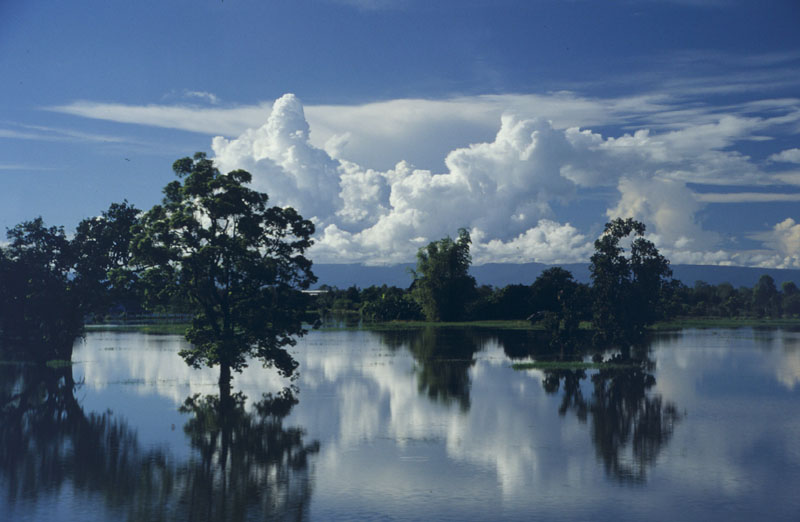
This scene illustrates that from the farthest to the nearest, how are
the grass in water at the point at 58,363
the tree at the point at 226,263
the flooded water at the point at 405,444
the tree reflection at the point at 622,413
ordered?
the grass in water at the point at 58,363 < the tree at the point at 226,263 < the tree reflection at the point at 622,413 < the flooded water at the point at 405,444

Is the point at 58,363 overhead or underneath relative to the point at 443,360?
underneath

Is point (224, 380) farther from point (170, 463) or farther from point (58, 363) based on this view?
point (58, 363)

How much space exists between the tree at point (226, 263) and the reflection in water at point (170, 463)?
470cm

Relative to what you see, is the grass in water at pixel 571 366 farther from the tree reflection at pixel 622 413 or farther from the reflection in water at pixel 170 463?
the reflection in water at pixel 170 463

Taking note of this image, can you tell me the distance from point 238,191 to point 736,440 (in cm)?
3290

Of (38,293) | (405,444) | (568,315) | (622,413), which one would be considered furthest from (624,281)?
(38,293)

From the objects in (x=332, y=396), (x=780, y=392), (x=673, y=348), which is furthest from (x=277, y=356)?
(x=673, y=348)

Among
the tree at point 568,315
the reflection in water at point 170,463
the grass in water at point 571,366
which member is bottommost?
the reflection in water at point 170,463

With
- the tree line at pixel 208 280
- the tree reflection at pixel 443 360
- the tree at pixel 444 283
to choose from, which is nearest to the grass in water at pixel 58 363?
the tree line at pixel 208 280

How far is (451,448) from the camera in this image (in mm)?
34188

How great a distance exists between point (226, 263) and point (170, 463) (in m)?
20.5

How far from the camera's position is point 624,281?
72.8 meters

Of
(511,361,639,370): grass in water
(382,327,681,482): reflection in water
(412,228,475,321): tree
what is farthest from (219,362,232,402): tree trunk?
(412,228,475,321): tree

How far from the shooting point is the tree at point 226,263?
50031mm
